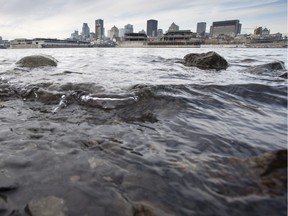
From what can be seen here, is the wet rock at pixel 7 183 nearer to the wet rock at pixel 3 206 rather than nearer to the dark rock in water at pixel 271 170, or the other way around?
the wet rock at pixel 3 206

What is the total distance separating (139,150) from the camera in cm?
368

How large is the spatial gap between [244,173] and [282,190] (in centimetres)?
45

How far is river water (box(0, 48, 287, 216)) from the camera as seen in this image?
2.50 m

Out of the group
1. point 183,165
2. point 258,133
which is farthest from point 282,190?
point 258,133

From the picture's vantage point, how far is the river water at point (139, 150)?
2504mm

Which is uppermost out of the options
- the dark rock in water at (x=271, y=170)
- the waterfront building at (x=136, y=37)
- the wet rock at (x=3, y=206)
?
the waterfront building at (x=136, y=37)

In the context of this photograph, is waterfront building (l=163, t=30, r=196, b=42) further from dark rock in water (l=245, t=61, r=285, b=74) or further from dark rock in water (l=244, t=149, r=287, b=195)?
dark rock in water (l=244, t=149, r=287, b=195)

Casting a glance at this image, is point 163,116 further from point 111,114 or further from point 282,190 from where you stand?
point 282,190

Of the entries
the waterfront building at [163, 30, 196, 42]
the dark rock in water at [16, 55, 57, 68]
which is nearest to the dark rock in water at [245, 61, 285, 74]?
the dark rock in water at [16, 55, 57, 68]

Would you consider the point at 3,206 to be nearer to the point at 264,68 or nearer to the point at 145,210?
the point at 145,210

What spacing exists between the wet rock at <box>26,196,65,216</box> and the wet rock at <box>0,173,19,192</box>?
42 centimetres

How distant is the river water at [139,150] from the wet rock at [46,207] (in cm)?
6

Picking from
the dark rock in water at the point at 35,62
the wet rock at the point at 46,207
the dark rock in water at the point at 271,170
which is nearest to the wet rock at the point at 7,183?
the wet rock at the point at 46,207

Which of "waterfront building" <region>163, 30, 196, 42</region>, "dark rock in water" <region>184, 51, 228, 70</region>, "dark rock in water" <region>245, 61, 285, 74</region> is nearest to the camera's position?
"dark rock in water" <region>245, 61, 285, 74</region>
